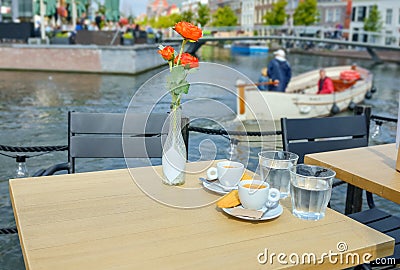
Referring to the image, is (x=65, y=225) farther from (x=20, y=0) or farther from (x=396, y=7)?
(x=396, y=7)

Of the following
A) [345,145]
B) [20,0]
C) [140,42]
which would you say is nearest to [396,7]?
[140,42]

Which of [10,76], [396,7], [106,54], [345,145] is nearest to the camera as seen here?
[345,145]

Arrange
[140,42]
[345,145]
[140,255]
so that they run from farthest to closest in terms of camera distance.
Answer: [140,42] → [345,145] → [140,255]

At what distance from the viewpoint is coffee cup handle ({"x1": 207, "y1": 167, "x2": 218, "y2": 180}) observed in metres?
1.75

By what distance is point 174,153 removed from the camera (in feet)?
5.46

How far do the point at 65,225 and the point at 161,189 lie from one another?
1.32 ft

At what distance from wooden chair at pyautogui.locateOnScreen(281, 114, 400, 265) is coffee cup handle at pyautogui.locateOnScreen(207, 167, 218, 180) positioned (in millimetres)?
704

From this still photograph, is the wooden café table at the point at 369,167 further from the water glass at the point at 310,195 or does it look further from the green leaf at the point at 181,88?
the green leaf at the point at 181,88

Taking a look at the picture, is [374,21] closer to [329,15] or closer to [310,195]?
[329,15]

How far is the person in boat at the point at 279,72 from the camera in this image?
10375 millimetres

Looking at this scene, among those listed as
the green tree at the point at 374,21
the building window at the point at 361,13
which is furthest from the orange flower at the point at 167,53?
the building window at the point at 361,13

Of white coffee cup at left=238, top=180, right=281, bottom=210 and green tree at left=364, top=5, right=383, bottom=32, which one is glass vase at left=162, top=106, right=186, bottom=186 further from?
green tree at left=364, top=5, right=383, bottom=32

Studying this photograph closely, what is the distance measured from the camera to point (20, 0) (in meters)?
35.6

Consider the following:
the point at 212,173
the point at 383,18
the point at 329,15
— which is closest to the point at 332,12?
the point at 329,15
